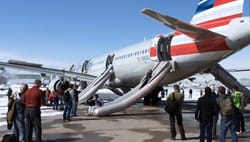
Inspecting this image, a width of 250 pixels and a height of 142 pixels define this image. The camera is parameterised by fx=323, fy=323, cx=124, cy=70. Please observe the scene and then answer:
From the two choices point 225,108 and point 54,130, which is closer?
point 225,108

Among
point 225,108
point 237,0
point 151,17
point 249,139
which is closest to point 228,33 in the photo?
point 237,0

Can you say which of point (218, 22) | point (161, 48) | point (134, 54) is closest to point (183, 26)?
point (218, 22)

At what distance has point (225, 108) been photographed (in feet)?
27.2

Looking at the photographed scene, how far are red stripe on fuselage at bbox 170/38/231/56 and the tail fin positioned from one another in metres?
1.20

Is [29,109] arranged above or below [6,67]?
below

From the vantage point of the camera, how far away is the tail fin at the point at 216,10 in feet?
45.5

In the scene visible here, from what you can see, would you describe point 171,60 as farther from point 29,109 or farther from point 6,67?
point 6,67

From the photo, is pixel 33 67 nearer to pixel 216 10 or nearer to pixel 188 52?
pixel 188 52

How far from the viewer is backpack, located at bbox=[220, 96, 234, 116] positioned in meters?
8.24

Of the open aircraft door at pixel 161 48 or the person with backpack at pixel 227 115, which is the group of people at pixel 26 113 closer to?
the person with backpack at pixel 227 115

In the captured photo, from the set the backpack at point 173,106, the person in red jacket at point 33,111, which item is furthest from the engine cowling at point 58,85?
the backpack at point 173,106

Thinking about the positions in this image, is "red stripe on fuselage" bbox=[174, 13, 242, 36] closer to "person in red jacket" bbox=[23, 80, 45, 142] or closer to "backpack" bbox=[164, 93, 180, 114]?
"backpack" bbox=[164, 93, 180, 114]

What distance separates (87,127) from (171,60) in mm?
6122

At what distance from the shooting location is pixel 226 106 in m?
8.28
